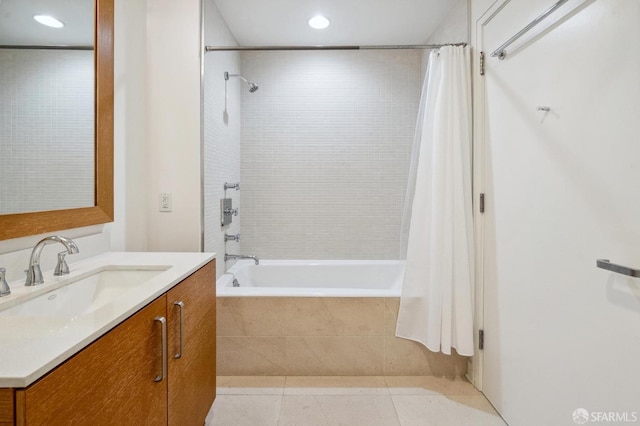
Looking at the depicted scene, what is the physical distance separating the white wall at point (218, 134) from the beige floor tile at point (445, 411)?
1401mm

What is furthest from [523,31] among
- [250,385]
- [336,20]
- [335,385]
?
[250,385]

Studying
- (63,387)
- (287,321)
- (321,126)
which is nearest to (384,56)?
(321,126)

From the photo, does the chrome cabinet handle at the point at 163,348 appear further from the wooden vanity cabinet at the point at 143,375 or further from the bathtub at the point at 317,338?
the bathtub at the point at 317,338

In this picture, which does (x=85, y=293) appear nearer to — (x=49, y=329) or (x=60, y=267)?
(x=60, y=267)

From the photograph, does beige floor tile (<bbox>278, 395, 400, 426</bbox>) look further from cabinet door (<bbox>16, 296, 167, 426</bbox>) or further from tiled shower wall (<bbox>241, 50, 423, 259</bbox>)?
Answer: tiled shower wall (<bbox>241, 50, 423, 259</bbox>)

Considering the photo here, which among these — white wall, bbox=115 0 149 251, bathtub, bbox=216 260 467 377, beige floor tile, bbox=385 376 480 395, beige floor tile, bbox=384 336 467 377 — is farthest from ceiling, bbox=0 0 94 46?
beige floor tile, bbox=385 376 480 395

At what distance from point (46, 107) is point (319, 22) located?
1.88 m

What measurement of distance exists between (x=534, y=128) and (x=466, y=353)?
1.19 m

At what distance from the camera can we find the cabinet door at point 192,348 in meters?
1.05

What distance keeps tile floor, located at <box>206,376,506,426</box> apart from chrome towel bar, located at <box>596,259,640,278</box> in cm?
103

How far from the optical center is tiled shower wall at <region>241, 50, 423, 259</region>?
2893 mm

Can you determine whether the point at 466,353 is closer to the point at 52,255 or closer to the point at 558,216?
the point at 558,216

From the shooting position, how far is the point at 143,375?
2.87 ft

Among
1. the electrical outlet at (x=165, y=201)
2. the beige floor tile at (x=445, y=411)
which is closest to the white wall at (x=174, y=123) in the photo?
the electrical outlet at (x=165, y=201)
